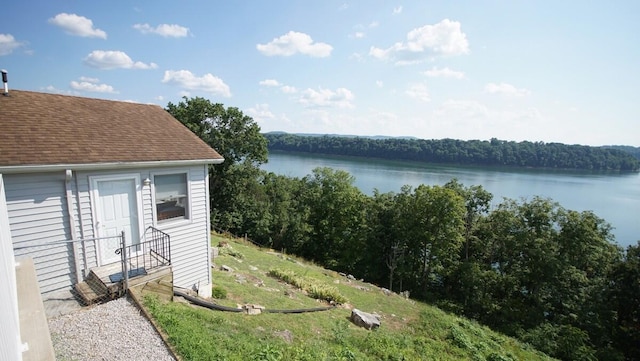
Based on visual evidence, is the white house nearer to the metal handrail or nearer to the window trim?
the window trim

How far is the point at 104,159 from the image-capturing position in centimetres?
659

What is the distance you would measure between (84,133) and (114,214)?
6.43 ft

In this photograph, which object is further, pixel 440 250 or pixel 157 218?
pixel 440 250

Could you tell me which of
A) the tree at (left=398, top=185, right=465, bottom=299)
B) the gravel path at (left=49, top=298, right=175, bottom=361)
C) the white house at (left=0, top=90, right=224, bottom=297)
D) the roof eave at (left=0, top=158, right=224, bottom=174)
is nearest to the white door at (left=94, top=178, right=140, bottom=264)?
the white house at (left=0, top=90, right=224, bottom=297)

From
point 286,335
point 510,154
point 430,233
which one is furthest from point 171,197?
point 510,154

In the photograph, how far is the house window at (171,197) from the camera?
7691 mm

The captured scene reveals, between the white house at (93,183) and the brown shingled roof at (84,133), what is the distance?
0.02m

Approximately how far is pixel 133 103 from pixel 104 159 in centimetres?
372

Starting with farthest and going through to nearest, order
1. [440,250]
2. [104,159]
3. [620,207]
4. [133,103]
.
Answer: [620,207] → [440,250] → [133,103] → [104,159]

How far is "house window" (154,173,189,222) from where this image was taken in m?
7.69

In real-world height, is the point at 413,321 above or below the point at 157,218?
below

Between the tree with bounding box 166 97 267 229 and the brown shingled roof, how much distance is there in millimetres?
16398

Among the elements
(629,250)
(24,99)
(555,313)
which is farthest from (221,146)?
(629,250)

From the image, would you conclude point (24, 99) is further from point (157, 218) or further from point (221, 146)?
point (221, 146)
